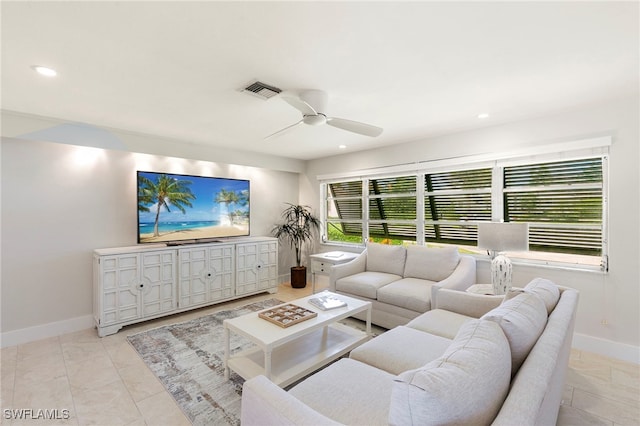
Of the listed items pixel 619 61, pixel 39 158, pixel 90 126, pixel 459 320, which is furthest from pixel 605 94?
pixel 39 158

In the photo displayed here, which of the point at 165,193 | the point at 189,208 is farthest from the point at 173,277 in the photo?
the point at 165,193

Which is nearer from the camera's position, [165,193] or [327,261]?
[165,193]

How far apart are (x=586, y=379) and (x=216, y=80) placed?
3.88 m

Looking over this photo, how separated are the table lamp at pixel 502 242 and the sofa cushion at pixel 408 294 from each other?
0.69 m

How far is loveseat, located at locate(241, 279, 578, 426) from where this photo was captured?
853mm

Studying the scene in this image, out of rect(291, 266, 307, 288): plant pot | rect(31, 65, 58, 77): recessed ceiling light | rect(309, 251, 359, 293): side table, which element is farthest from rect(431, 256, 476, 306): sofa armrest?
rect(31, 65, 58, 77): recessed ceiling light

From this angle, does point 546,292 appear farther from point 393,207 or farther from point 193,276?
point 193,276

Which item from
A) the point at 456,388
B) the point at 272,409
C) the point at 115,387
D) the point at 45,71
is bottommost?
the point at 115,387

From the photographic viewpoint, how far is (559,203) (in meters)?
3.18

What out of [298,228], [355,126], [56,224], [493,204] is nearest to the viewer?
[355,126]

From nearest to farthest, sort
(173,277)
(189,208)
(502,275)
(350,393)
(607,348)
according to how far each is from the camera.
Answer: (350,393) < (607,348) < (502,275) < (173,277) < (189,208)

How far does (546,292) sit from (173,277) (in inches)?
155

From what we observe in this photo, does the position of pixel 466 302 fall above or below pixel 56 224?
below

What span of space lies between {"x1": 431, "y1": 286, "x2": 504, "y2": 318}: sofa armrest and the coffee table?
746 millimetres
